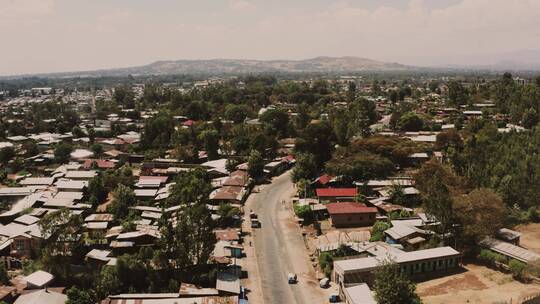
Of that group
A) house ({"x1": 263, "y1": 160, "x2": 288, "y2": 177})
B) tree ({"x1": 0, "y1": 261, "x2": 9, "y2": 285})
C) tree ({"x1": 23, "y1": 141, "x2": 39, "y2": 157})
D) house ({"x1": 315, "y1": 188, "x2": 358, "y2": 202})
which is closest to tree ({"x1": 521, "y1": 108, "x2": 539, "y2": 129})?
house ({"x1": 315, "y1": 188, "x2": 358, "y2": 202})

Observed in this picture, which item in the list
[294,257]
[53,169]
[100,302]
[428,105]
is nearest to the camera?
[100,302]

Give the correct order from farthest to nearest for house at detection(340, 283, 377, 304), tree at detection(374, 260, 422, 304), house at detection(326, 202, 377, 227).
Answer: house at detection(326, 202, 377, 227)
house at detection(340, 283, 377, 304)
tree at detection(374, 260, 422, 304)

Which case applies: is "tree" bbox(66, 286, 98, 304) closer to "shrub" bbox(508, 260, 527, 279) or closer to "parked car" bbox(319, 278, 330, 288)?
"parked car" bbox(319, 278, 330, 288)

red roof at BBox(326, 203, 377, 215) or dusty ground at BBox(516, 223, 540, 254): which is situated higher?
red roof at BBox(326, 203, 377, 215)

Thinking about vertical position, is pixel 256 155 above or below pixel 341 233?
above

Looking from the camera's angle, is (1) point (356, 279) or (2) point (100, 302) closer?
(2) point (100, 302)

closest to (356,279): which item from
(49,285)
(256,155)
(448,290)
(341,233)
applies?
(448,290)

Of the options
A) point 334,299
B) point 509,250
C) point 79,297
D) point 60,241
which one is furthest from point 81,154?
point 509,250

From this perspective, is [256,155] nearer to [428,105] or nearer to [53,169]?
[53,169]
